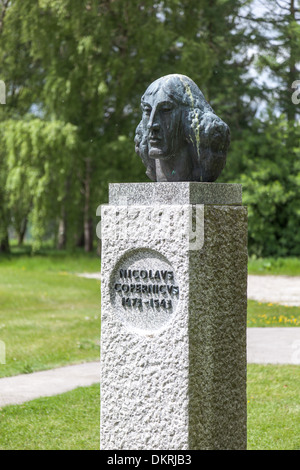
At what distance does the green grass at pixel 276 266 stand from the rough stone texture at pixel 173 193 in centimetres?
1345

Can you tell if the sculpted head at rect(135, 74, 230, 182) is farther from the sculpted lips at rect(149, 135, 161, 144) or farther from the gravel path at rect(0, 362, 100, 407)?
the gravel path at rect(0, 362, 100, 407)

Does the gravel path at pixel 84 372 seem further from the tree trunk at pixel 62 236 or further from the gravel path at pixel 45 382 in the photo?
the tree trunk at pixel 62 236

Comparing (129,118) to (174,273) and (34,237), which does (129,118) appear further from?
(174,273)

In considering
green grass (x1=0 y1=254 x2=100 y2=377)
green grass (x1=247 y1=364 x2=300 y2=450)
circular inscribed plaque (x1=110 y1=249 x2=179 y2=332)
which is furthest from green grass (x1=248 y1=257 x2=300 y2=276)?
circular inscribed plaque (x1=110 y1=249 x2=179 y2=332)

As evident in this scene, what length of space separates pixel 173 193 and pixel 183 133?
→ 62 cm

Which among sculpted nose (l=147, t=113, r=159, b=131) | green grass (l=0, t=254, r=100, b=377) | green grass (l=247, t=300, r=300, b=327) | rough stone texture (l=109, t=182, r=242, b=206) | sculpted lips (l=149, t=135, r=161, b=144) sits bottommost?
green grass (l=0, t=254, r=100, b=377)

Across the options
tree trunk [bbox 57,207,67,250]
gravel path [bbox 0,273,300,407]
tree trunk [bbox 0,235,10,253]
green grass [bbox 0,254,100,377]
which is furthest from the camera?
tree trunk [bbox 57,207,67,250]

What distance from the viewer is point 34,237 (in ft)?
61.6

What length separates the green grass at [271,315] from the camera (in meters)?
→ 10.6

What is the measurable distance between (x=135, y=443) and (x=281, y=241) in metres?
16.5

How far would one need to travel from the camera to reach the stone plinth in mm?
4066

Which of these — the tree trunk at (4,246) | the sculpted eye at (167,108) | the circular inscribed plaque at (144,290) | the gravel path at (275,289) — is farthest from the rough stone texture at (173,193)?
the tree trunk at (4,246)

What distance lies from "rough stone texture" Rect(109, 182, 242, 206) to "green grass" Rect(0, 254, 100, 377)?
4.02 metres

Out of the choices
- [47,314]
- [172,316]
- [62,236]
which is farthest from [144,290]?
[62,236]
